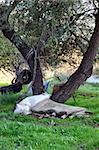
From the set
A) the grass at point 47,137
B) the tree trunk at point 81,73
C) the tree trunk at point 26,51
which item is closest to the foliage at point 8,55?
the tree trunk at point 26,51

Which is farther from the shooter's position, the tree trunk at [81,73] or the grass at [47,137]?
the tree trunk at [81,73]

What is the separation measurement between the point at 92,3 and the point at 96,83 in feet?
29.0

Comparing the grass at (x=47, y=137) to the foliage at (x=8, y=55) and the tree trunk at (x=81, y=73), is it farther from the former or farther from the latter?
the foliage at (x=8, y=55)

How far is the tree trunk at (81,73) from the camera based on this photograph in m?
9.52

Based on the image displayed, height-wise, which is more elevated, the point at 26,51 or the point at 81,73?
the point at 26,51

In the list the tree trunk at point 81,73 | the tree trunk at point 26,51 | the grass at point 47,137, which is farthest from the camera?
the tree trunk at point 26,51

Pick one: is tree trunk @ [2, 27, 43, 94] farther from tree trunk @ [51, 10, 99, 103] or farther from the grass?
the grass

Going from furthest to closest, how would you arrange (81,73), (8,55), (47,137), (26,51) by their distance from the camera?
(8,55)
(26,51)
(81,73)
(47,137)

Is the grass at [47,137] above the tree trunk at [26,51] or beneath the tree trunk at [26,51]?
beneath

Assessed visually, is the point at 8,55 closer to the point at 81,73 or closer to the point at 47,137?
the point at 81,73

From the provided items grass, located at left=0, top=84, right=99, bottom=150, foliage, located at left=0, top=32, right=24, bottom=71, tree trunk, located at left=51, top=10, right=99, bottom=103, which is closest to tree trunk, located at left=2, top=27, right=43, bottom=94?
foliage, located at left=0, top=32, right=24, bottom=71

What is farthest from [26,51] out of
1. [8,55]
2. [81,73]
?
[81,73]

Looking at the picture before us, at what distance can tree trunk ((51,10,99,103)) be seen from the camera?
9516 millimetres

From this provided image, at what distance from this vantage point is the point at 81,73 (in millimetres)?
9828
